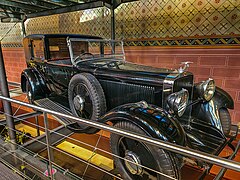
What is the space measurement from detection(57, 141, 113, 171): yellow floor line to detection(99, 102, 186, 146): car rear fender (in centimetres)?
183

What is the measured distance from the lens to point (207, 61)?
3014mm

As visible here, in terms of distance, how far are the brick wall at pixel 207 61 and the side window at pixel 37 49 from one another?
73.8 inches

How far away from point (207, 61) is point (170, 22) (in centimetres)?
100

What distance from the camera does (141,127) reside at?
1407 mm

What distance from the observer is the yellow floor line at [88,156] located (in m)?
3.13

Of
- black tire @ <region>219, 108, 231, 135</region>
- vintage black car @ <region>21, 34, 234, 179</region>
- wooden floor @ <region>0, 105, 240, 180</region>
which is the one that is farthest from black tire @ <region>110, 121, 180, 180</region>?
black tire @ <region>219, 108, 231, 135</region>

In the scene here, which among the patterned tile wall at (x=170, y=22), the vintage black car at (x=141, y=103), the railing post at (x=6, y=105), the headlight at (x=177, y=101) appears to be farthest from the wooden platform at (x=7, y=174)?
the patterned tile wall at (x=170, y=22)

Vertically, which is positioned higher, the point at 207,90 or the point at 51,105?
the point at 207,90

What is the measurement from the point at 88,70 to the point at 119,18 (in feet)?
7.19

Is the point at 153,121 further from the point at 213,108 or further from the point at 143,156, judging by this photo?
the point at 213,108

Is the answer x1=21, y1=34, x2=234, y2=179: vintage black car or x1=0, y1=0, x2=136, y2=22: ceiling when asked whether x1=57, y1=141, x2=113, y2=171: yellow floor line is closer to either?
x1=21, y1=34, x2=234, y2=179: vintage black car

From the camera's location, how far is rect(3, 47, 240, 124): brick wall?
282cm

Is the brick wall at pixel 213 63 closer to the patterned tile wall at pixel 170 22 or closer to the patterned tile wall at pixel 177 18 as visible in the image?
the patterned tile wall at pixel 170 22

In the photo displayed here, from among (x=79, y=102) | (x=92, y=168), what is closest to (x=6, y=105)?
(x=79, y=102)
